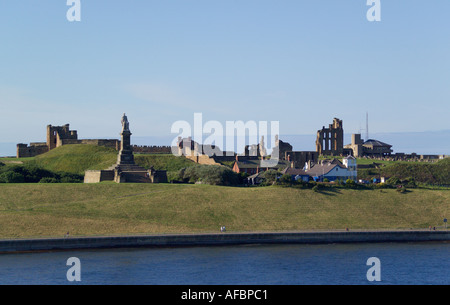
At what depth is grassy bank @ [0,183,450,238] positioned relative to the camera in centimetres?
6475

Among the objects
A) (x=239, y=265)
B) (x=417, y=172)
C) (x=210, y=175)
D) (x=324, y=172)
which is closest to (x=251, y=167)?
(x=324, y=172)

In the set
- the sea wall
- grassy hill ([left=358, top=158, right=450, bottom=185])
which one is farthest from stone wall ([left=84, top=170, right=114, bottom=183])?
grassy hill ([left=358, top=158, right=450, bottom=185])

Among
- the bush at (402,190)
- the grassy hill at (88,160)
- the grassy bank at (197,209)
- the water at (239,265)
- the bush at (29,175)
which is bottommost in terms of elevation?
the water at (239,265)

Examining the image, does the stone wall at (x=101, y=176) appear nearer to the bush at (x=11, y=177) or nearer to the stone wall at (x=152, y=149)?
the bush at (x=11, y=177)

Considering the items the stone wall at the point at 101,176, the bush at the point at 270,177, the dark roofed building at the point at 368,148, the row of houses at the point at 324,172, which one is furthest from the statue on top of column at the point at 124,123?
the dark roofed building at the point at 368,148

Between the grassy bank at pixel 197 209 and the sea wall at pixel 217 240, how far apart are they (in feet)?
11.3

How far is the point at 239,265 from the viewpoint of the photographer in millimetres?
50781

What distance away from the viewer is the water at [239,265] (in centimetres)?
4550

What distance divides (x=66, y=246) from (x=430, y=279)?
30.8 m

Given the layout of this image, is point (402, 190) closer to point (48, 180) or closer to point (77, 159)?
point (48, 180)

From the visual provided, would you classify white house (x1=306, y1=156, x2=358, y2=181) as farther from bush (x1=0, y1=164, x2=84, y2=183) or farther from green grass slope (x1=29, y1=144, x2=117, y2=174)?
bush (x1=0, y1=164, x2=84, y2=183)

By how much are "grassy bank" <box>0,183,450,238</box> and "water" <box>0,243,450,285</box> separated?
7130mm

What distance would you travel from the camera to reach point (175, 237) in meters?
60.2

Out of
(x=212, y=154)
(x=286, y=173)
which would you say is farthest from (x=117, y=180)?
(x=212, y=154)
